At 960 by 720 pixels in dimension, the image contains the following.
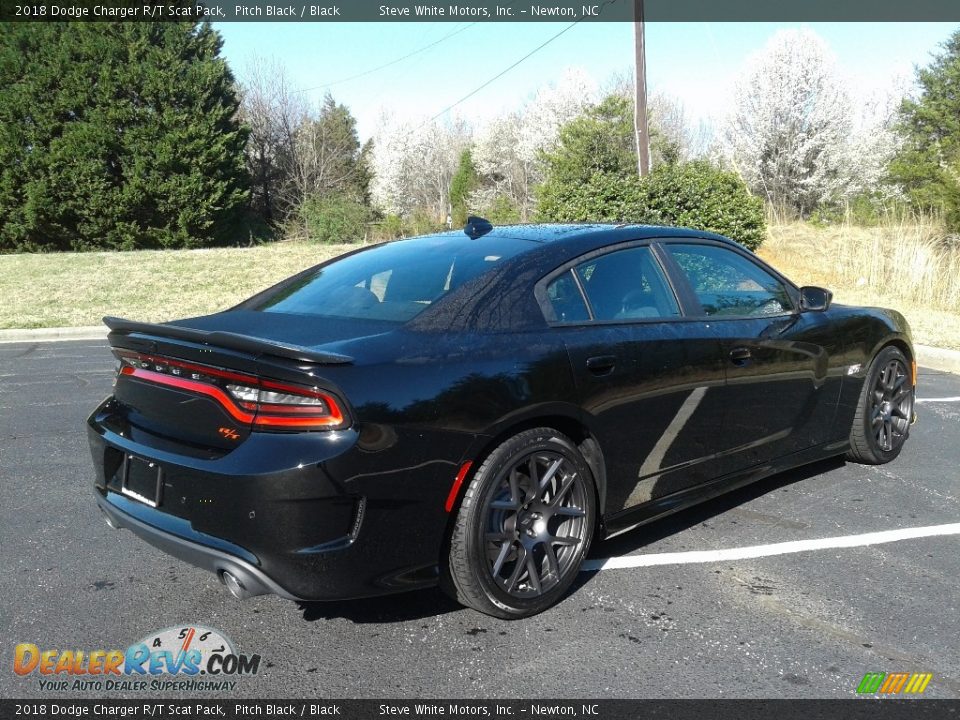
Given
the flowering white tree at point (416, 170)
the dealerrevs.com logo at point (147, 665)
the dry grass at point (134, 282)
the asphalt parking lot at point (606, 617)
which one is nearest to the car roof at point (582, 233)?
the asphalt parking lot at point (606, 617)

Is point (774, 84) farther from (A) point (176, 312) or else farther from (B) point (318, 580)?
(B) point (318, 580)

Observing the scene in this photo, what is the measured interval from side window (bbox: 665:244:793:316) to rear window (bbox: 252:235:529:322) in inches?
38.7

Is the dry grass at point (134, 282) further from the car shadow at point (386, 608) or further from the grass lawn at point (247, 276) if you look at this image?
the car shadow at point (386, 608)

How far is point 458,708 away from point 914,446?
439cm

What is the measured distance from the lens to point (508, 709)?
2510 mm

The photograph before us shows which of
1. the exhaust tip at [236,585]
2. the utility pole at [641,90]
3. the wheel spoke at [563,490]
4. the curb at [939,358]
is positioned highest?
the utility pole at [641,90]

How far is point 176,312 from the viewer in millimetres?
15008

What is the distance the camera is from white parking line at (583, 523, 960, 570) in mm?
3625

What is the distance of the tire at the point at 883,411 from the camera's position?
487 centimetres

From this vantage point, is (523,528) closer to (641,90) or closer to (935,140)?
(641,90)

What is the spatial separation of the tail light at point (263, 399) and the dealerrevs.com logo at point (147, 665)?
2.82ft

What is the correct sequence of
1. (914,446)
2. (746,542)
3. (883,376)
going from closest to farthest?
(746,542), (883,376), (914,446)

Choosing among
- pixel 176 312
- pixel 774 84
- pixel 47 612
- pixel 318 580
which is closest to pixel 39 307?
pixel 176 312

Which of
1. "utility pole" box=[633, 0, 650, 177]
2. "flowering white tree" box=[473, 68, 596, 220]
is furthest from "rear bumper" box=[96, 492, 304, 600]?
"flowering white tree" box=[473, 68, 596, 220]
